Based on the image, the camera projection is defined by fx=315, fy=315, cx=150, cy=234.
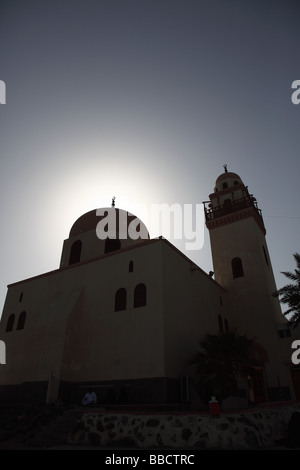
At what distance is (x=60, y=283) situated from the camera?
1816cm

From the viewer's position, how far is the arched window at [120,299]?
15008 millimetres

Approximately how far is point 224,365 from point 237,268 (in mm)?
10444

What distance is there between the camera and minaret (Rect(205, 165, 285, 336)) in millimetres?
19547

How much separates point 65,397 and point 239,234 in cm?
1474

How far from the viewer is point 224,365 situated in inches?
461

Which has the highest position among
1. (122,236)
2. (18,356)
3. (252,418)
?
(122,236)

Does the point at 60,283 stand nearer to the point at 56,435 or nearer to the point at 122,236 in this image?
the point at 122,236

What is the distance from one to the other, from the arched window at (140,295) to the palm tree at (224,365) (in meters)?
3.46

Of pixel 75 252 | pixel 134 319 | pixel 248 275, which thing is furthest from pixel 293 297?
pixel 75 252

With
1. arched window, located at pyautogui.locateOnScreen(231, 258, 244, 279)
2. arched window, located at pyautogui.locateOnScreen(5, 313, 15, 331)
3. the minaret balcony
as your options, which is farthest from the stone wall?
the minaret balcony

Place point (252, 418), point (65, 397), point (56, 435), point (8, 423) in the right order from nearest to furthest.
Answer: point (252, 418)
point (56, 435)
point (8, 423)
point (65, 397)

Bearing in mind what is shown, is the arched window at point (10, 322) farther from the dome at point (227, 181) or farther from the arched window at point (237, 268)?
the dome at point (227, 181)

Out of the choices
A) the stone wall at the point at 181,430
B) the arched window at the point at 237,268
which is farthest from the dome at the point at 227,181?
the stone wall at the point at 181,430
